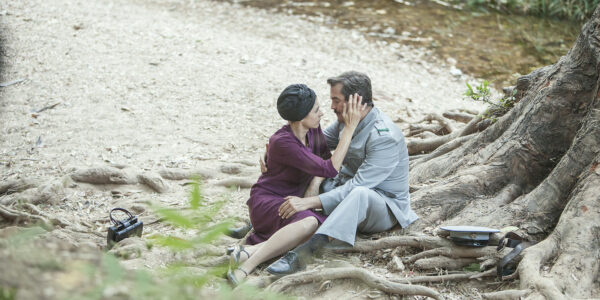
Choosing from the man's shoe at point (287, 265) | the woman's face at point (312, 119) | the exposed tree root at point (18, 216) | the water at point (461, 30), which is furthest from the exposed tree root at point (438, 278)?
the water at point (461, 30)

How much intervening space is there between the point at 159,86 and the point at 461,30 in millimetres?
6860

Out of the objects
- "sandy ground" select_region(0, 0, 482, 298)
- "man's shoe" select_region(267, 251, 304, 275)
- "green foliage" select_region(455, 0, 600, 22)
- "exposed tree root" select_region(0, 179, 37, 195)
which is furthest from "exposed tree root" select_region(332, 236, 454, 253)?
"green foliage" select_region(455, 0, 600, 22)

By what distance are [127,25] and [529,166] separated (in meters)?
8.31

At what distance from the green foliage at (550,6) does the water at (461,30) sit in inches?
9.0

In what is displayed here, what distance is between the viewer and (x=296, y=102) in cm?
423

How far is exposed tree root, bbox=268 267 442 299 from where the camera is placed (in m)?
3.65

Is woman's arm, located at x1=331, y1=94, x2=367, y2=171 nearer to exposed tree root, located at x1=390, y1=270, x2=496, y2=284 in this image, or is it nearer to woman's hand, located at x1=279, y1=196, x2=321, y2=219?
woman's hand, located at x1=279, y1=196, x2=321, y2=219

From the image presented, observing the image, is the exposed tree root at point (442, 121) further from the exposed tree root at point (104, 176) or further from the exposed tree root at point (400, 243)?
the exposed tree root at point (104, 176)

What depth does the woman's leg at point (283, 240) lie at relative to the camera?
410 centimetres

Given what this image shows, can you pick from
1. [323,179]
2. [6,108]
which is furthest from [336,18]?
[323,179]

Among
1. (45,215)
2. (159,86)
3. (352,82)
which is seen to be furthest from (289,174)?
(159,86)

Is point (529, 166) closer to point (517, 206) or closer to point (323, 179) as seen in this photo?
point (517, 206)

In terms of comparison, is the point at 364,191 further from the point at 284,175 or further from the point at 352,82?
the point at 352,82

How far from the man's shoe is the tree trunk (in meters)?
0.92
